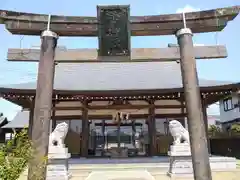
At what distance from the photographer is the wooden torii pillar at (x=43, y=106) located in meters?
3.54

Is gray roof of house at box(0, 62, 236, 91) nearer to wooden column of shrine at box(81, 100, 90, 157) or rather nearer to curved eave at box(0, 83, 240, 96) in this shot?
curved eave at box(0, 83, 240, 96)

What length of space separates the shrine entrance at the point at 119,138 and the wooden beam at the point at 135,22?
8.17 metres

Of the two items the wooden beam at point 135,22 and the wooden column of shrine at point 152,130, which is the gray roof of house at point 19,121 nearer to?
the wooden column of shrine at point 152,130

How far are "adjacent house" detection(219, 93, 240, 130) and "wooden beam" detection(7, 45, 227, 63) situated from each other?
68.1 feet

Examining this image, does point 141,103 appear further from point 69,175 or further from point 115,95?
point 69,175

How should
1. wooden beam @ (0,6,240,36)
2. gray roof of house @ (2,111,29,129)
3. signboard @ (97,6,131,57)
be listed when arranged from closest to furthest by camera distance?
signboard @ (97,6,131,57)
wooden beam @ (0,6,240,36)
gray roof of house @ (2,111,29,129)

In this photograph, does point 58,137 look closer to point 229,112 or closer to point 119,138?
point 119,138

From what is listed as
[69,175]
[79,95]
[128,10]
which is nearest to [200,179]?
[128,10]

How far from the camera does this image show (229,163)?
348 inches

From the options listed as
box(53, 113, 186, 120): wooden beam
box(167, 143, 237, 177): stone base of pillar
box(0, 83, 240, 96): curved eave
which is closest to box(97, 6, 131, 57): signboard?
box(167, 143, 237, 177): stone base of pillar

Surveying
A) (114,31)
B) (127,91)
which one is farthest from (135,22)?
(127,91)

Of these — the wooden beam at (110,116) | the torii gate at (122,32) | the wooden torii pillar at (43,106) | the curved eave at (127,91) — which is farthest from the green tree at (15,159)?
the wooden beam at (110,116)

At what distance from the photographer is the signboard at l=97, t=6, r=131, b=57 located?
4137mm

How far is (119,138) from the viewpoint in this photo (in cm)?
1197
